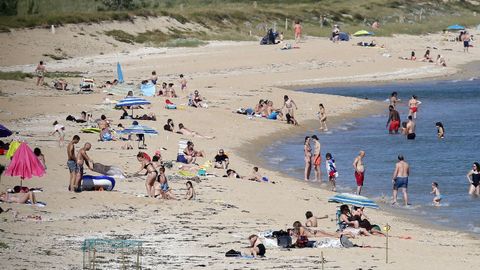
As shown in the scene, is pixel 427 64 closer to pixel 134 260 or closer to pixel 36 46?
pixel 36 46

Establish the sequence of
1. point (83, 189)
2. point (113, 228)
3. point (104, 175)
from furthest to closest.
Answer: point (104, 175) < point (83, 189) < point (113, 228)

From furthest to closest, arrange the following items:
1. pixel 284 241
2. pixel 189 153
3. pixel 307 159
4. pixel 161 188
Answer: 1. pixel 307 159
2. pixel 189 153
3. pixel 161 188
4. pixel 284 241

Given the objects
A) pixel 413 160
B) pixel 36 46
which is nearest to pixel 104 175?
pixel 413 160

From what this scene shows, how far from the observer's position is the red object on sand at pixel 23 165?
859 inches

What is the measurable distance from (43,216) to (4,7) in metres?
48.7

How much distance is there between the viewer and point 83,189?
75.2 ft

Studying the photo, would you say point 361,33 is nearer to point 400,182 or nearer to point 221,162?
point 221,162

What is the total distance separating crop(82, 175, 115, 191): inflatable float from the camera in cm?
2292

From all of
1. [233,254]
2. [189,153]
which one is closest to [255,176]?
[189,153]

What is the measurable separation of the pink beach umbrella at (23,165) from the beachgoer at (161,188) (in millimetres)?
2373


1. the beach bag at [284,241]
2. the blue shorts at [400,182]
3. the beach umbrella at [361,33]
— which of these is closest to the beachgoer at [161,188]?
the beach bag at [284,241]

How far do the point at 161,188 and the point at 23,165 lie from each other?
286 centimetres

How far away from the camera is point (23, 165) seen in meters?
21.9

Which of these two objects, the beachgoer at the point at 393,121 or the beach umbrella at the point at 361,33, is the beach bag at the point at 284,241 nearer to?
the beachgoer at the point at 393,121
